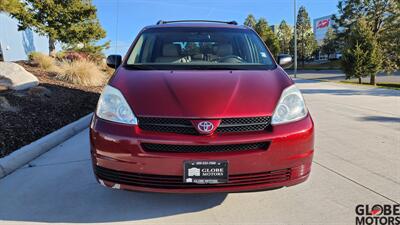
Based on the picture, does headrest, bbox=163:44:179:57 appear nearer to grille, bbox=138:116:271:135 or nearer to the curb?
grille, bbox=138:116:271:135

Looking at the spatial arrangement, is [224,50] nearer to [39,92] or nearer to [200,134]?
[200,134]

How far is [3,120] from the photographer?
5.67 metres

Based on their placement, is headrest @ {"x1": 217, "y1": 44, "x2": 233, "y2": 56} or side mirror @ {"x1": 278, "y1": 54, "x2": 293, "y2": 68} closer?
headrest @ {"x1": 217, "y1": 44, "x2": 233, "y2": 56}

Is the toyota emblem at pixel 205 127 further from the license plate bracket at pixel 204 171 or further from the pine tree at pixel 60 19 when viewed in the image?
the pine tree at pixel 60 19

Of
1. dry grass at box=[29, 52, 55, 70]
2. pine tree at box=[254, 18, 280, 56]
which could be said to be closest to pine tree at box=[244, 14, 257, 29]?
pine tree at box=[254, 18, 280, 56]

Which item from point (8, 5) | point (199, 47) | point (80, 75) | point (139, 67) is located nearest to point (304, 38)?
point (80, 75)

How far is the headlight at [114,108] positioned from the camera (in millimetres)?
2924

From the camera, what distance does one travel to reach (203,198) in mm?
3520

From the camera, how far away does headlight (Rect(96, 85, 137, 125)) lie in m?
2.92

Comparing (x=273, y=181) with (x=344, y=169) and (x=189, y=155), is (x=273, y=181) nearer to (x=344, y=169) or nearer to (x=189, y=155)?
(x=189, y=155)

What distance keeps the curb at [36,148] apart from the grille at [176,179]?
2024mm

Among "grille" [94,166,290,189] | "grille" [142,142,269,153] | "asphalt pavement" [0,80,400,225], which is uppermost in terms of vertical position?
"grille" [142,142,269,153]

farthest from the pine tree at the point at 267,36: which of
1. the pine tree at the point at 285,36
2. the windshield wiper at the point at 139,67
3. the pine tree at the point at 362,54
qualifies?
the windshield wiper at the point at 139,67

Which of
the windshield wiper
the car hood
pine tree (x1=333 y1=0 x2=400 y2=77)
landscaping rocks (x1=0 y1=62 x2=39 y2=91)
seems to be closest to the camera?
the car hood
